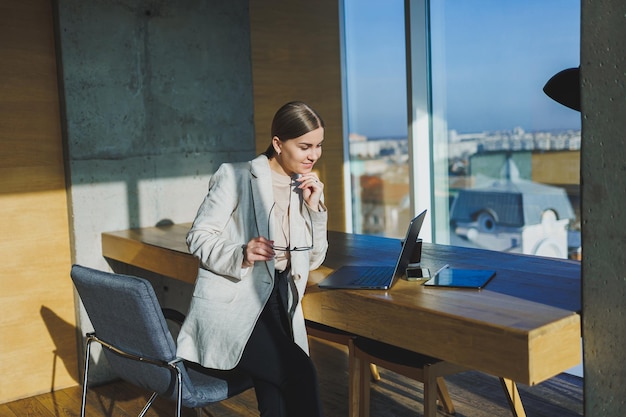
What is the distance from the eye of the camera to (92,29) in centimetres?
392

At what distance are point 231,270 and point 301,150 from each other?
494 millimetres

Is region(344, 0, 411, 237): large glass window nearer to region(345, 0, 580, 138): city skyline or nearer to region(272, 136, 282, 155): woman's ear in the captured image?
region(345, 0, 580, 138): city skyline

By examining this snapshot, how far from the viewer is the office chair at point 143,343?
2410mm

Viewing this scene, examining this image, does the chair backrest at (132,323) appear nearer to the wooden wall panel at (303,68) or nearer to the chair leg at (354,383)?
the chair leg at (354,383)

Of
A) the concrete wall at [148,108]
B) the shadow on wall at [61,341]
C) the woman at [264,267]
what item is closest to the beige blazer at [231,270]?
the woman at [264,267]

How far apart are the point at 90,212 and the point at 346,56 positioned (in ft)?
7.17

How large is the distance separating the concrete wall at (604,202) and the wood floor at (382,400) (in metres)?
1.35

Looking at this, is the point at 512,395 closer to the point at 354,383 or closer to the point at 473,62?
the point at 354,383

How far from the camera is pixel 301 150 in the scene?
8.68 ft

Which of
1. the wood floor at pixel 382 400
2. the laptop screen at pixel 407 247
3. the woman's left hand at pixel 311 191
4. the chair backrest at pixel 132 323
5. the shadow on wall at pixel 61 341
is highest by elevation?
the woman's left hand at pixel 311 191

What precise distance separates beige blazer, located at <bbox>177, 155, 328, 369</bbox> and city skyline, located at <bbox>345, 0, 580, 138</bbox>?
195 centimetres


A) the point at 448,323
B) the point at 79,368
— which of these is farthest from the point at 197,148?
the point at 448,323

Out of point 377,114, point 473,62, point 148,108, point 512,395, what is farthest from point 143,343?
point 377,114

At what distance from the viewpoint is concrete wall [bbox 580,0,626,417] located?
1.99 meters
